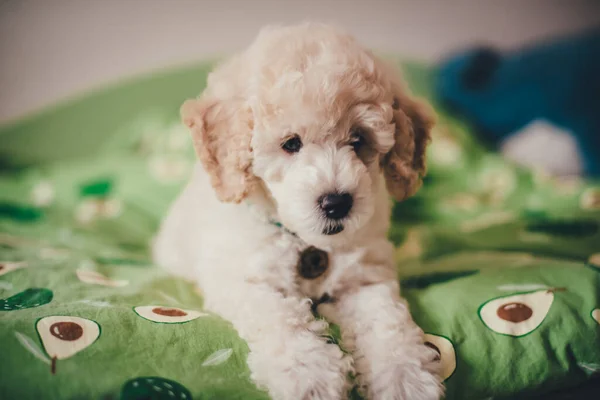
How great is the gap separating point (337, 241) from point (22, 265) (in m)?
1.50

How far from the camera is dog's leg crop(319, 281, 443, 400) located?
146 centimetres

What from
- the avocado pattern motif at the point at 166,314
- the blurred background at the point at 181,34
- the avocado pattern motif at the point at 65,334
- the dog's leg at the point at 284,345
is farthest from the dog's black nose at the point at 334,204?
the blurred background at the point at 181,34

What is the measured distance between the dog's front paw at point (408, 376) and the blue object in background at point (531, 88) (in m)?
3.58

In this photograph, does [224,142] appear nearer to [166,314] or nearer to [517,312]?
[166,314]

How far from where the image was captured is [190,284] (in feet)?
7.62

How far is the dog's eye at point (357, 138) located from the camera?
1773 mm

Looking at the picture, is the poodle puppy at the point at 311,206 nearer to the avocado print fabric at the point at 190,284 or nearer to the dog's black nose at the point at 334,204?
the dog's black nose at the point at 334,204

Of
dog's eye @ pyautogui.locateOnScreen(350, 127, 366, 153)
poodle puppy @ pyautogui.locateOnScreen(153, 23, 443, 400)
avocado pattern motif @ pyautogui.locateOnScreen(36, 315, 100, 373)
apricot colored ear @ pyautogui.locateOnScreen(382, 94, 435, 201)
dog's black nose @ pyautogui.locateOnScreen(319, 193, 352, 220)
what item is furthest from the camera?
apricot colored ear @ pyautogui.locateOnScreen(382, 94, 435, 201)

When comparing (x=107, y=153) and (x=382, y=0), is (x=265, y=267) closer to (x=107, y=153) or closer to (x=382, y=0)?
(x=107, y=153)

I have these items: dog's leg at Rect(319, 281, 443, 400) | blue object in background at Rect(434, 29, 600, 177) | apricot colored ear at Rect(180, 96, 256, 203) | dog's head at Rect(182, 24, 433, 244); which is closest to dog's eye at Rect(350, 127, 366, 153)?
dog's head at Rect(182, 24, 433, 244)

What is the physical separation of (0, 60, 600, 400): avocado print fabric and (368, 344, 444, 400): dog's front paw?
89 mm

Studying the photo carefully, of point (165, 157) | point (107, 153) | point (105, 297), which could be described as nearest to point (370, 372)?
point (105, 297)

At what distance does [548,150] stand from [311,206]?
138 inches

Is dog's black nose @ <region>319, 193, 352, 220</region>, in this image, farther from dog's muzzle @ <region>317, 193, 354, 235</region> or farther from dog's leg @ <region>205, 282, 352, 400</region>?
dog's leg @ <region>205, 282, 352, 400</region>
